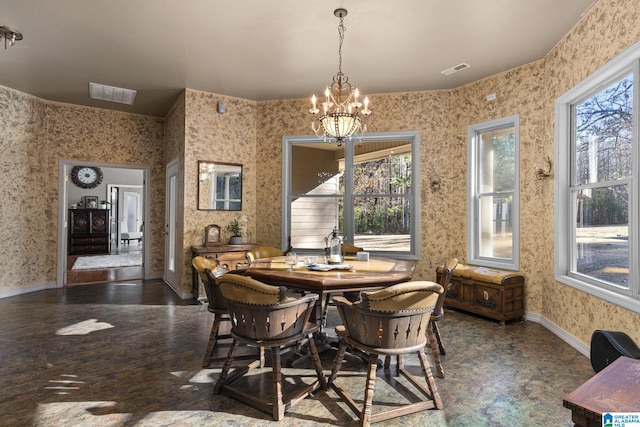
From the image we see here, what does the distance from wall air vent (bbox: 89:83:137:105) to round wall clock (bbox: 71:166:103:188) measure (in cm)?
579

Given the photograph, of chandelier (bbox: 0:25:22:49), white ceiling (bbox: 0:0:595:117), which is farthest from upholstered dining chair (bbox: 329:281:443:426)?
chandelier (bbox: 0:25:22:49)

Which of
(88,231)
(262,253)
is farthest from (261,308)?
(88,231)

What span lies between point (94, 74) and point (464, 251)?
5.44 meters

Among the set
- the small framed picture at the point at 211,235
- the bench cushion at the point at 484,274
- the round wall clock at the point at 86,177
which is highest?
the round wall clock at the point at 86,177

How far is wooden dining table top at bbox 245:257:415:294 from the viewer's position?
2537 mm

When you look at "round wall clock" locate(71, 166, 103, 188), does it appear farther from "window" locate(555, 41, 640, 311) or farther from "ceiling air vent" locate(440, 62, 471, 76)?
"window" locate(555, 41, 640, 311)

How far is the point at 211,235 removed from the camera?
5.38 m

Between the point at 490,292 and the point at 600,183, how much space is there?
5.28ft

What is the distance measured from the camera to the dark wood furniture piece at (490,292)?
4.11 m

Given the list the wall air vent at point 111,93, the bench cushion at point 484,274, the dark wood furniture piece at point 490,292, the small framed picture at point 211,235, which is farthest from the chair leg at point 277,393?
the wall air vent at point 111,93

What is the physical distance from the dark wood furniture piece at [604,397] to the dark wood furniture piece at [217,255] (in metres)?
4.20

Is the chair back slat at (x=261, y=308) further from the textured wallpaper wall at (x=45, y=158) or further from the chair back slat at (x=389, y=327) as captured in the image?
the textured wallpaper wall at (x=45, y=158)

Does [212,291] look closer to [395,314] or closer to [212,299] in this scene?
[212,299]

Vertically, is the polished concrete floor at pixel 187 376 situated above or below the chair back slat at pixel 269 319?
below
